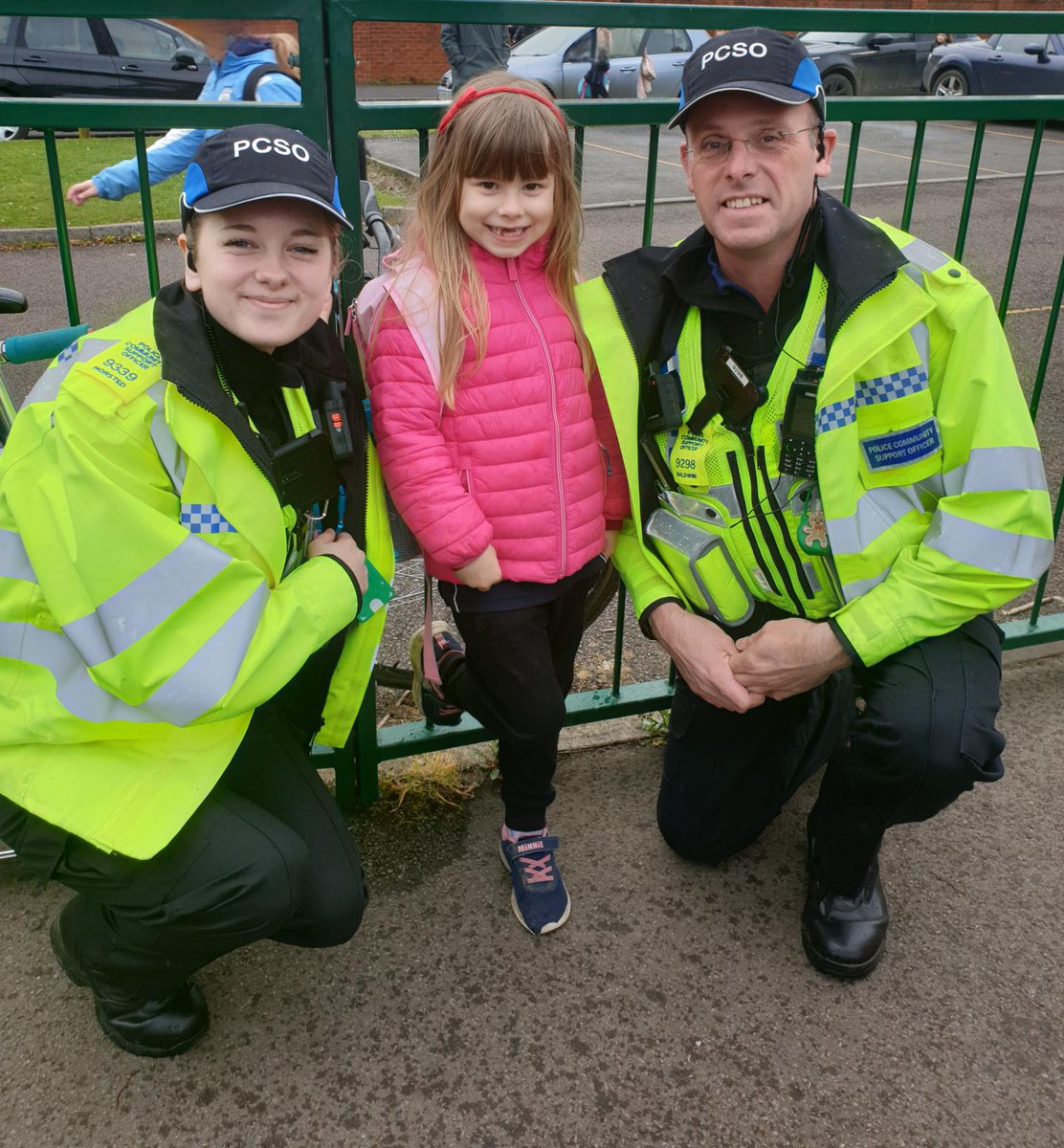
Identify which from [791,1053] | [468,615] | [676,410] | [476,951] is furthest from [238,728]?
[791,1053]

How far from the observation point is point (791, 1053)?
2.12 metres

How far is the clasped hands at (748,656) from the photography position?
221cm

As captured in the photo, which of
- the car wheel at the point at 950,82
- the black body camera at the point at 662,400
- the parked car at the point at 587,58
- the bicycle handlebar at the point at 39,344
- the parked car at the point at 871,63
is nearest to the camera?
the bicycle handlebar at the point at 39,344

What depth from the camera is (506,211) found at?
2.08m

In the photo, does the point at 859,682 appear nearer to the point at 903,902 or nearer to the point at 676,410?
the point at 903,902

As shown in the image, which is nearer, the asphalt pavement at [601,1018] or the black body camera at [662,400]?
the asphalt pavement at [601,1018]

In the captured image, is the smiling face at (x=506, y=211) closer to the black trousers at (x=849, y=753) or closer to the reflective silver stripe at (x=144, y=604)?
the reflective silver stripe at (x=144, y=604)

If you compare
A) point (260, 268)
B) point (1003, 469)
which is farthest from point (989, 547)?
point (260, 268)

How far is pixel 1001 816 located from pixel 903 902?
1.52 ft

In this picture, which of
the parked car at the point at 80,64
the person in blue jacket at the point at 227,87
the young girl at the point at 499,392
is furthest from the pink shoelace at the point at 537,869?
the parked car at the point at 80,64

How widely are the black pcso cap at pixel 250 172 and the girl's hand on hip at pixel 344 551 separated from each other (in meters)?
0.60

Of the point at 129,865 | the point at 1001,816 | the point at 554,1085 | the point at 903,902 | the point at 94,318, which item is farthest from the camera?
the point at 94,318

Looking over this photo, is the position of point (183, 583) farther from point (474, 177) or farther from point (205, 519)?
point (474, 177)

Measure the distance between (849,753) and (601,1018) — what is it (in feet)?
2.44
